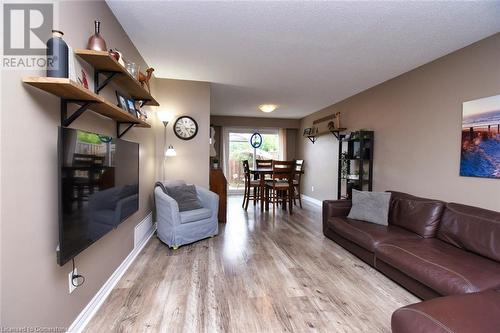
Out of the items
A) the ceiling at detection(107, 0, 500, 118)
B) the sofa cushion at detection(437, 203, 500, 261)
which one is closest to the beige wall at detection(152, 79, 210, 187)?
the ceiling at detection(107, 0, 500, 118)

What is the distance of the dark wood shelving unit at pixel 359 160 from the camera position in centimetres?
414

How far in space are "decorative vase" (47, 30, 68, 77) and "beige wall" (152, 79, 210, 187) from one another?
2.65m

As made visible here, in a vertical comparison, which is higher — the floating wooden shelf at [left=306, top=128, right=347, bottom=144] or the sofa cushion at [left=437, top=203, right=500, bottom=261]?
the floating wooden shelf at [left=306, top=128, right=347, bottom=144]

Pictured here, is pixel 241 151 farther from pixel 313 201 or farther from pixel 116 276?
pixel 116 276

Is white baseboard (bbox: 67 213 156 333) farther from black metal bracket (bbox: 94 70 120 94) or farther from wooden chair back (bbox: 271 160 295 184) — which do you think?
wooden chair back (bbox: 271 160 295 184)

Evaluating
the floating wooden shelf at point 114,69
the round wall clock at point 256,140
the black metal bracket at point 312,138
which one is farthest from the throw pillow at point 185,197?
the round wall clock at point 256,140

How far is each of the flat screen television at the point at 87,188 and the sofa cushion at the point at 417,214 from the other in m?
3.10

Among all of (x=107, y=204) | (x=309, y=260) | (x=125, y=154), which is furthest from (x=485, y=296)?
(x=125, y=154)

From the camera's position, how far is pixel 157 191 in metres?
3.30

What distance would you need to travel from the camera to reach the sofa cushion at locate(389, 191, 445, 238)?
102 inches

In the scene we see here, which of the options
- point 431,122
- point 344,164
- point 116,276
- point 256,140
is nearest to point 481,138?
point 431,122

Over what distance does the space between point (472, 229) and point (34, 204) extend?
338cm

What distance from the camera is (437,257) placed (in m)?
2.06

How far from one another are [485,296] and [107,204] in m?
2.58
